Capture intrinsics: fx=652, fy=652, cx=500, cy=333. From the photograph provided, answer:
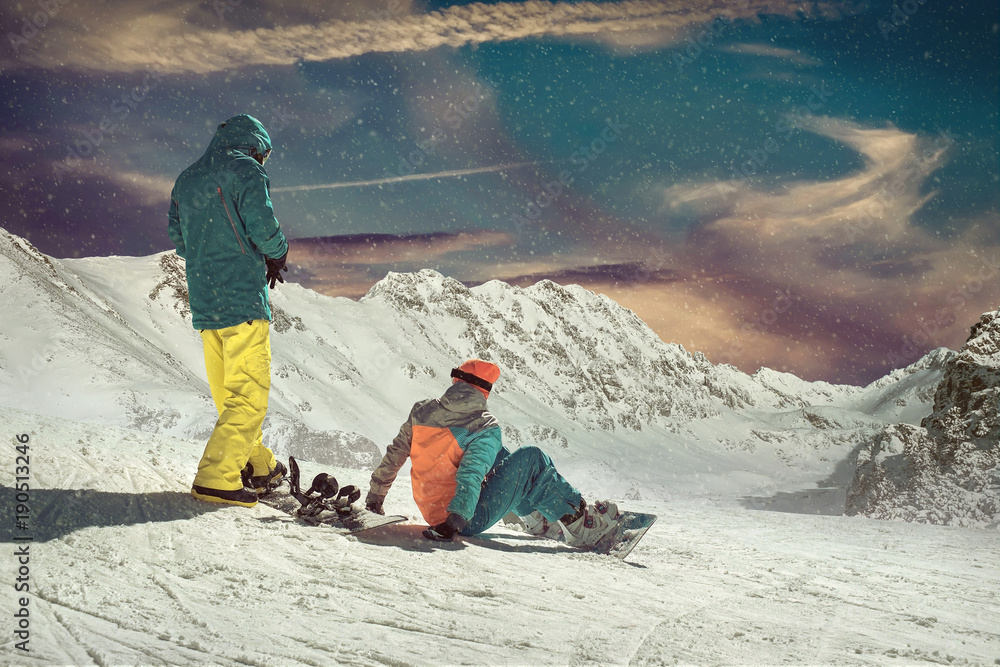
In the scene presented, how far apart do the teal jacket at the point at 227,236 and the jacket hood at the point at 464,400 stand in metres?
1.16

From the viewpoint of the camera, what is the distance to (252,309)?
346cm

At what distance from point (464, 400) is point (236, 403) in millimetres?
1208

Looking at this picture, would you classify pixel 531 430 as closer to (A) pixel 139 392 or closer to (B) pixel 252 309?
(A) pixel 139 392

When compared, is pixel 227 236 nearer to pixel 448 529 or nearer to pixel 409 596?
pixel 448 529

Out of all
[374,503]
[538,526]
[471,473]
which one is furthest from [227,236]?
[538,526]

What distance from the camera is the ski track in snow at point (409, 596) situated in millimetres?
1732

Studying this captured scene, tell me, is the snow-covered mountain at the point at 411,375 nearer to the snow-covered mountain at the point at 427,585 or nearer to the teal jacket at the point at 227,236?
the teal jacket at the point at 227,236

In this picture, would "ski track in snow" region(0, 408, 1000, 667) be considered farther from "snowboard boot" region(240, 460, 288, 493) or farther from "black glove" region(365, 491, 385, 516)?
"snowboard boot" region(240, 460, 288, 493)

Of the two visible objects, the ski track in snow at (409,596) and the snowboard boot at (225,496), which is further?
the snowboard boot at (225,496)

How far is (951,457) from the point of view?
9.61 metres

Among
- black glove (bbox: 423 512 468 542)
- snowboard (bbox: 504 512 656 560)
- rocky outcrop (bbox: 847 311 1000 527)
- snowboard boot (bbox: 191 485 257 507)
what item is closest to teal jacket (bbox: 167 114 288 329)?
snowboard boot (bbox: 191 485 257 507)

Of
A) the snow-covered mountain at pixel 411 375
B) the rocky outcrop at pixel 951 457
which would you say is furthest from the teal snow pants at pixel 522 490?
the rocky outcrop at pixel 951 457

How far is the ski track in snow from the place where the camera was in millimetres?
1732

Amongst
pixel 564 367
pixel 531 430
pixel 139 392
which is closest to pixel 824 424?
pixel 564 367
